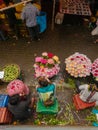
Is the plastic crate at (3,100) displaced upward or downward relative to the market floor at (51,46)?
downward

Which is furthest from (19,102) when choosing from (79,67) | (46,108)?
(79,67)

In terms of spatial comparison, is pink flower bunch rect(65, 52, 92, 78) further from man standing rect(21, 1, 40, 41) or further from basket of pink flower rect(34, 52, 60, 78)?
man standing rect(21, 1, 40, 41)

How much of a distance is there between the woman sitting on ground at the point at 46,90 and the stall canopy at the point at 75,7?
4.93 meters

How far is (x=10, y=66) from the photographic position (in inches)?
355

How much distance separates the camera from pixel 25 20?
33.1 feet

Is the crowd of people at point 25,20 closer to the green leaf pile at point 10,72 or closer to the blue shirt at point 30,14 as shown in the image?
the blue shirt at point 30,14

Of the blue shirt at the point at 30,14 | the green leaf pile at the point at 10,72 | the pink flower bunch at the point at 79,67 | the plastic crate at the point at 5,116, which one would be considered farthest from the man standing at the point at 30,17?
the plastic crate at the point at 5,116

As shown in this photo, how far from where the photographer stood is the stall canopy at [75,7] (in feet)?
36.6

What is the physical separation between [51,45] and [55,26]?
4.78ft

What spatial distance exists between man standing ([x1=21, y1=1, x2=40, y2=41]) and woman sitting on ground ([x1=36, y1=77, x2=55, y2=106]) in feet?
11.4

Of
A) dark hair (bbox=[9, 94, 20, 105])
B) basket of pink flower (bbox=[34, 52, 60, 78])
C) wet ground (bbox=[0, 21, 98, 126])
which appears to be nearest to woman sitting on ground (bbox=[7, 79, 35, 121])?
dark hair (bbox=[9, 94, 20, 105])

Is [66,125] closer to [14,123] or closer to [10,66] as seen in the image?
[14,123]

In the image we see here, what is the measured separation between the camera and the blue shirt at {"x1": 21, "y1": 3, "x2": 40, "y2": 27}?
9586 millimetres

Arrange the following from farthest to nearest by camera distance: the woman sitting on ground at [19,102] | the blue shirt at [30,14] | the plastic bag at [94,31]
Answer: the plastic bag at [94,31] → the blue shirt at [30,14] → the woman sitting on ground at [19,102]
